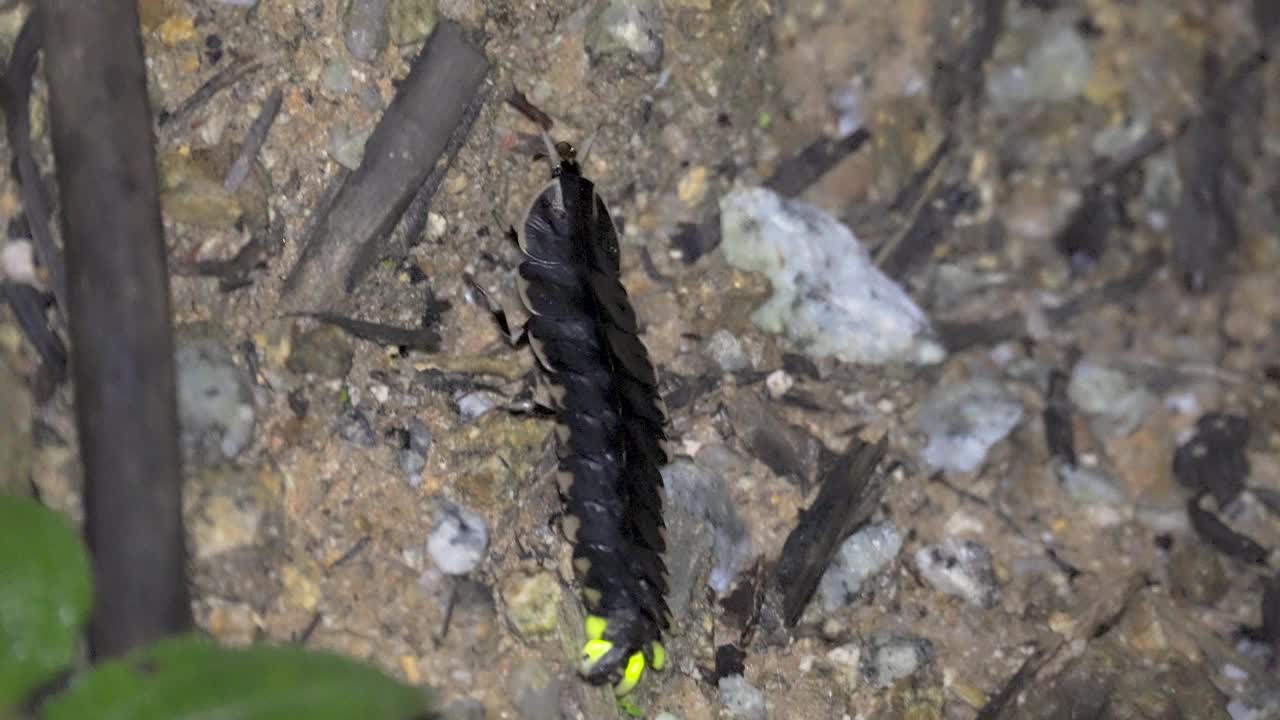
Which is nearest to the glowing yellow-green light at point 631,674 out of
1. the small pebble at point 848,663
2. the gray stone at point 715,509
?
the gray stone at point 715,509

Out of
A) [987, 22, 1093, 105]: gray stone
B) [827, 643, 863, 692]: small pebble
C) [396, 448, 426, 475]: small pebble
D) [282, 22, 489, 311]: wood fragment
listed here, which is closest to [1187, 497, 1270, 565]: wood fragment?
[827, 643, 863, 692]: small pebble

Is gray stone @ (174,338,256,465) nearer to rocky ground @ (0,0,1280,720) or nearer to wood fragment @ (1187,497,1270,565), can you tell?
rocky ground @ (0,0,1280,720)

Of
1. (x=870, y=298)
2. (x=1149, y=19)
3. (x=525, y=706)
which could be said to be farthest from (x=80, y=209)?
(x=1149, y=19)

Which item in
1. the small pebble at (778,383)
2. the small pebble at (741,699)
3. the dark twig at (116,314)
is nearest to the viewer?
the dark twig at (116,314)

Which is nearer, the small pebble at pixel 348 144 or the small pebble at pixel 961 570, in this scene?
the small pebble at pixel 348 144

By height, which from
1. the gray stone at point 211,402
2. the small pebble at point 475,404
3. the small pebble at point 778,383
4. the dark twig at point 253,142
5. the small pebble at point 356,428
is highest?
the dark twig at point 253,142

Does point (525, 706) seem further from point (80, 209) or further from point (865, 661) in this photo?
point (80, 209)

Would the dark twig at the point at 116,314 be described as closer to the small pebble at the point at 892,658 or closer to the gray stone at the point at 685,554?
the gray stone at the point at 685,554
